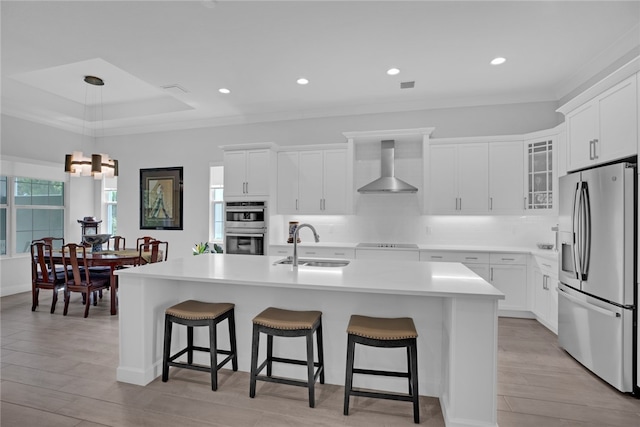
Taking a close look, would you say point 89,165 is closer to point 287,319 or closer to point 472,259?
point 287,319

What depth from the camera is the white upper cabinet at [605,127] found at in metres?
2.48

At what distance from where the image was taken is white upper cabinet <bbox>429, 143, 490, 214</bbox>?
4559 mm

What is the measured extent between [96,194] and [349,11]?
6275 millimetres

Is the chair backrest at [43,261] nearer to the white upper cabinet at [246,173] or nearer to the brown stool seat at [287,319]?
the white upper cabinet at [246,173]

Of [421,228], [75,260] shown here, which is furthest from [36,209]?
[421,228]

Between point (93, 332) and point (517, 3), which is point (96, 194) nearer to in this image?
point (93, 332)

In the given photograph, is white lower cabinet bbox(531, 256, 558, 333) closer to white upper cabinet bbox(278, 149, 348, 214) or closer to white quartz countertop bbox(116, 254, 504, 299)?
white quartz countertop bbox(116, 254, 504, 299)

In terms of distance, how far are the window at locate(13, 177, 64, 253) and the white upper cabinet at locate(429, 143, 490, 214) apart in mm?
6497

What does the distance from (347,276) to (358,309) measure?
32cm

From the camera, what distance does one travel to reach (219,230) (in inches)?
234

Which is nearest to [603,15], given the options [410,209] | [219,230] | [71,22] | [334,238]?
[410,209]

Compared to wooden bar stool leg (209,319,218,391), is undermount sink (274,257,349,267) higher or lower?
higher

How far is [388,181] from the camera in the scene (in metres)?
4.71

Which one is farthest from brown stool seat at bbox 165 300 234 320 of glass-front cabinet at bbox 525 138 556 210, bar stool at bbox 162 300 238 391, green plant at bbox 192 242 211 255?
glass-front cabinet at bbox 525 138 556 210
